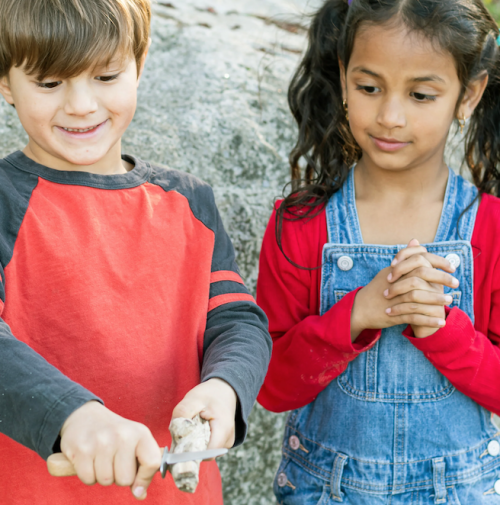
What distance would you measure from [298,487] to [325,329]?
1.52 ft

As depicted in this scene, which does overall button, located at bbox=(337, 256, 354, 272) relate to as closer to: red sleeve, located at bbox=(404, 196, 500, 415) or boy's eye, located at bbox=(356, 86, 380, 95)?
red sleeve, located at bbox=(404, 196, 500, 415)

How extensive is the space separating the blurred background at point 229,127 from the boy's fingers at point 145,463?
1259 millimetres

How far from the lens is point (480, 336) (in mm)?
1669

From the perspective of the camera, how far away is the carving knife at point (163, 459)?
3.43ft

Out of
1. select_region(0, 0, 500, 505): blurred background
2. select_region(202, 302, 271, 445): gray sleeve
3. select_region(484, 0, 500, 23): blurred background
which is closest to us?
select_region(202, 302, 271, 445): gray sleeve

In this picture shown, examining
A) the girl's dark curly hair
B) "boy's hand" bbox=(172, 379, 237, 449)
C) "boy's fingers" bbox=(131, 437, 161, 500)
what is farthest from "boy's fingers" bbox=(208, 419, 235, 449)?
the girl's dark curly hair

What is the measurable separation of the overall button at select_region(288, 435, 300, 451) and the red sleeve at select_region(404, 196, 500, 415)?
1.50ft

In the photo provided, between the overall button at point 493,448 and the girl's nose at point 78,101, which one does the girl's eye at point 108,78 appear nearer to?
the girl's nose at point 78,101

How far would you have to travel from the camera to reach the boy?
1.37 m

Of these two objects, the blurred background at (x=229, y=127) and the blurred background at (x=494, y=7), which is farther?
the blurred background at (x=494, y=7)

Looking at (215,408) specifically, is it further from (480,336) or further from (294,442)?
(480,336)

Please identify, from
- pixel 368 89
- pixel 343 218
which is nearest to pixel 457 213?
pixel 343 218

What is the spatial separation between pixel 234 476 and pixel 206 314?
38.9 inches

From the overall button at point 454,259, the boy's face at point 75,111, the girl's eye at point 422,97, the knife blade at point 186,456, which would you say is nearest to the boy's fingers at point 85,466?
the knife blade at point 186,456
